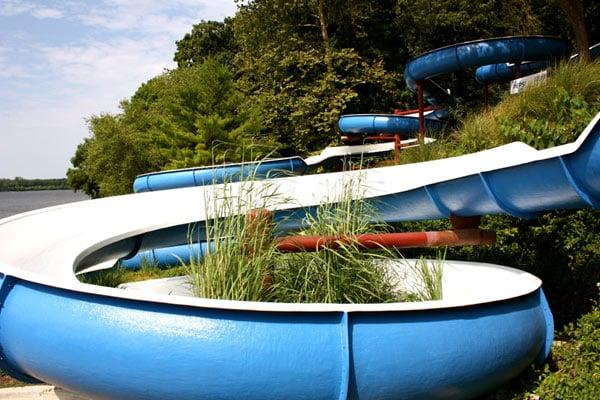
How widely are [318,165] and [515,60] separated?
17.9 feet

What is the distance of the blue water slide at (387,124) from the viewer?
45.6ft

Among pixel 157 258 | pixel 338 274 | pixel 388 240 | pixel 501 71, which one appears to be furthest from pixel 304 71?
pixel 338 274

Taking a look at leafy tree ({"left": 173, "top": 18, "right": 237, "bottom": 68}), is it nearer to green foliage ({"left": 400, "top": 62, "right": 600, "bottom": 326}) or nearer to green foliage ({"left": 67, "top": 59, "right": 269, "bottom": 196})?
green foliage ({"left": 67, "top": 59, "right": 269, "bottom": 196})

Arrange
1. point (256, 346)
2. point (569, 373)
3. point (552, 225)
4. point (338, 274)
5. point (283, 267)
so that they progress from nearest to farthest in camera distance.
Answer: point (256, 346), point (569, 373), point (338, 274), point (283, 267), point (552, 225)

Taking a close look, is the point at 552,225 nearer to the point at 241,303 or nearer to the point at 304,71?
the point at 241,303

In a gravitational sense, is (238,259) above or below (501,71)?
below

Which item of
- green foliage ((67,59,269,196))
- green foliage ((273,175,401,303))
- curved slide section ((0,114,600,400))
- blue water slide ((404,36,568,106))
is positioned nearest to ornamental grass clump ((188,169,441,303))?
green foliage ((273,175,401,303))

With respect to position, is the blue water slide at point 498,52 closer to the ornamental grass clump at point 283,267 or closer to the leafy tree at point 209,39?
the ornamental grass clump at point 283,267

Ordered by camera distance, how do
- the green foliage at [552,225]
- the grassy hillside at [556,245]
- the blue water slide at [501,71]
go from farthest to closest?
the blue water slide at [501,71] → the green foliage at [552,225] → the grassy hillside at [556,245]

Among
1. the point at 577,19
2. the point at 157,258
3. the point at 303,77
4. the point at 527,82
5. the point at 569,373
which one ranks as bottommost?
the point at 569,373

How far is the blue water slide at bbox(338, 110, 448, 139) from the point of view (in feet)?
45.6

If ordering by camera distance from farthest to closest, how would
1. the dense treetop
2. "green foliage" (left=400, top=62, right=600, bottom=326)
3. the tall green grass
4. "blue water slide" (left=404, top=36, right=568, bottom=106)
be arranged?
the dense treetop < "blue water slide" (left=404, top=36, right=568, bottom=106) < the tall green grass < "green foliage" (left=400, top=62, right=600, bottom=326)

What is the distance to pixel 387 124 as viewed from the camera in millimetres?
13820

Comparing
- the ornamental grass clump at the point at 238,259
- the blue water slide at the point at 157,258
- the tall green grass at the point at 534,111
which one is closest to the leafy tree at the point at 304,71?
the tall green grass at the point at 534,111
